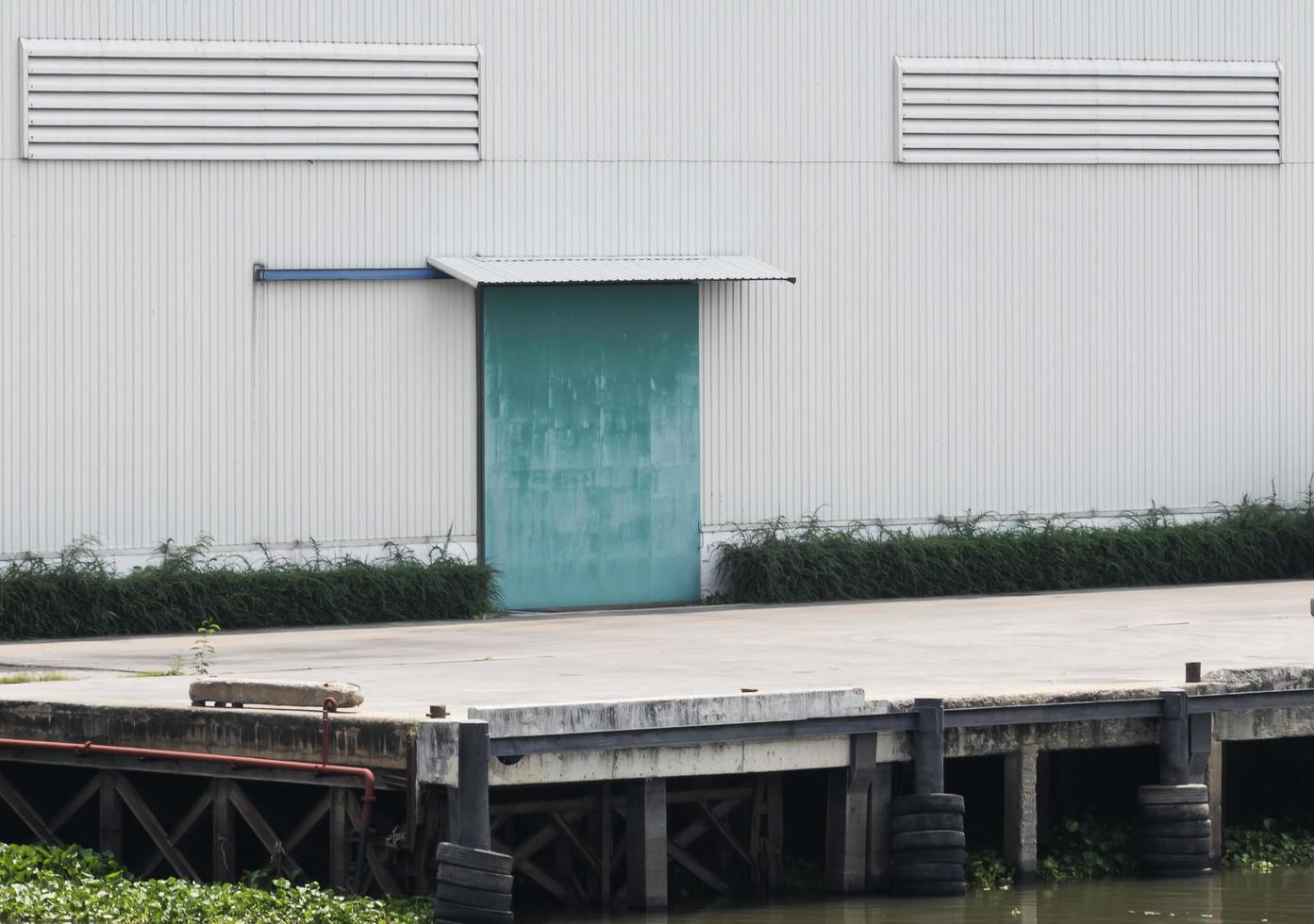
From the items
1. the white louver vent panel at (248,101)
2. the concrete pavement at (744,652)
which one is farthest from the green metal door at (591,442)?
the white louver vent panel at (248,101)

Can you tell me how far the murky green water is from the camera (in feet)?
48.0

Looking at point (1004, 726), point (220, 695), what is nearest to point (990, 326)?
point (1004, 726)

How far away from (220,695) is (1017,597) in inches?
471

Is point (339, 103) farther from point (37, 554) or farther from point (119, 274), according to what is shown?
point (37, 554)

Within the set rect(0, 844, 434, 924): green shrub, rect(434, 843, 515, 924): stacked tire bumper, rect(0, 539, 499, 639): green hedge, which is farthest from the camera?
rect(0, 539, 499, 639): green hedge

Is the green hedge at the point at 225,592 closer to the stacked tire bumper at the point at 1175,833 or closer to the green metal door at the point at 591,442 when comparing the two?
the green metal door at the point at 591,442

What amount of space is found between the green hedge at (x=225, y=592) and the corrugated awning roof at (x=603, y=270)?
106 inches

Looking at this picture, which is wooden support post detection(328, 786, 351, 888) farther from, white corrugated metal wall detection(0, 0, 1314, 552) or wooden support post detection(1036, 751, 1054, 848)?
white corrugated metal wall detection(0, 0, 1314, 552)

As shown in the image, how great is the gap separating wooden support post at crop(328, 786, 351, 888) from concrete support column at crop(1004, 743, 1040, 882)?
4212 mm

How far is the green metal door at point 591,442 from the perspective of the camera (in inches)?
957

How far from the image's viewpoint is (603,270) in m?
24.3

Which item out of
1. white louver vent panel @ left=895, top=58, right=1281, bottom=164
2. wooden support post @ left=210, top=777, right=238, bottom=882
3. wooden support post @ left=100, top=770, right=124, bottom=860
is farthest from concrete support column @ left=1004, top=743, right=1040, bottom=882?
white louver vent panel @ left=895, top=58, right=1281, bottom=164

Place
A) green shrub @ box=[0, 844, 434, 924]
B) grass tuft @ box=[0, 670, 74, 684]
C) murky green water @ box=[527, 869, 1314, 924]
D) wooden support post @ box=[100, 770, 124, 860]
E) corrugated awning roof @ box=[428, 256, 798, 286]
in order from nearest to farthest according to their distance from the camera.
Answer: green shrub @ box=[0, 844, 434, 924] → murky green water @ box=[527, 869, 1314, 924] → wooden support post @ box=[100, 770, 124, 860] → grass tuft @ box=[0, 670, 74, 684] → corrugated awning roof @ box=[428, 256, 798, 286]

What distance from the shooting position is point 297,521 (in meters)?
23.6
